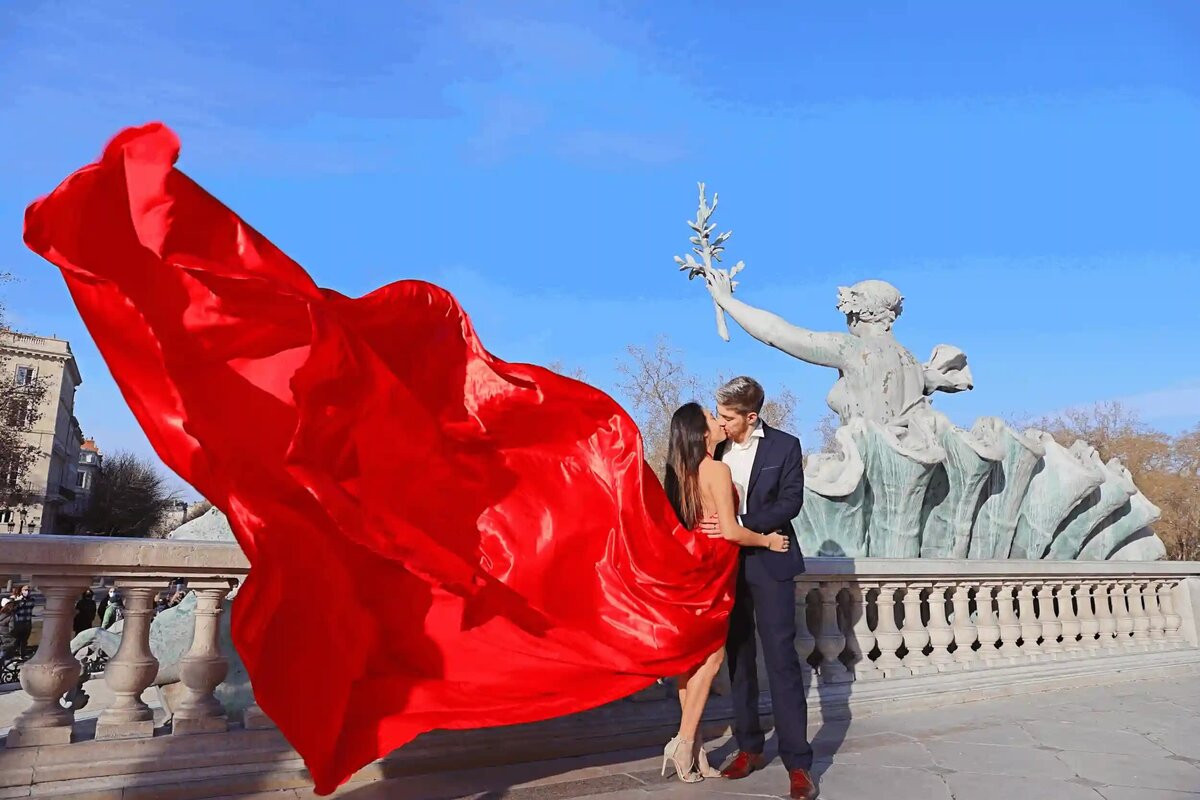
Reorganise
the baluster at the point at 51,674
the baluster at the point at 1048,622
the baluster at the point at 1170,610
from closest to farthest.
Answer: the baluster at the point at 51,674 → the baluster at the point at 1048,622 → the baluster at the point at 1170,610

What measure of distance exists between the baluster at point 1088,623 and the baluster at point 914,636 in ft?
7.33

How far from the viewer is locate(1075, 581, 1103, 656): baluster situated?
7.78m


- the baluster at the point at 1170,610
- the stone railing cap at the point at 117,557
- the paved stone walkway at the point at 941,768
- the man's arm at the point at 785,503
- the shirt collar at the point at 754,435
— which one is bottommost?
the paved stone walkway at the point at 941,768

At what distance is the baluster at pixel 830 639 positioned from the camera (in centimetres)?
589

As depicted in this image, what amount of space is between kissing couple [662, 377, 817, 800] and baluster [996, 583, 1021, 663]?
3.72 metres

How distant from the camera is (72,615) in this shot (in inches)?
143

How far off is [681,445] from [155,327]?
2.36 meters

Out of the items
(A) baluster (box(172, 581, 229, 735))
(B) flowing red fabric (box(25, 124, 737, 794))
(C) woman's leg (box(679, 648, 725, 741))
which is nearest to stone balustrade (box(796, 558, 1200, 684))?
(C) woman's leg (box(679, 648, 725, 741))

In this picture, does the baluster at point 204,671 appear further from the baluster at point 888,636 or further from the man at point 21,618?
the man at point 21,618

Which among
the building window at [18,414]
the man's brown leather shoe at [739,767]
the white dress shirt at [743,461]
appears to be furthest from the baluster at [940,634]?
the building window at [18,414]

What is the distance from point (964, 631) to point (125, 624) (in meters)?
5.96

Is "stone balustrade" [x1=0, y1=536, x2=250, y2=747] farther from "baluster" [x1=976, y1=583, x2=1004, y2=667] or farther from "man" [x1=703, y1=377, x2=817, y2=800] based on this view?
"baluster" [x1=976, y1=583, x2=1004, y2=667]

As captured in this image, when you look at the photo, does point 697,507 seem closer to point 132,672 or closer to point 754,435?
point 754,435

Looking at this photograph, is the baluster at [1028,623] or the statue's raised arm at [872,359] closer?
the baluster at [1028,623]
